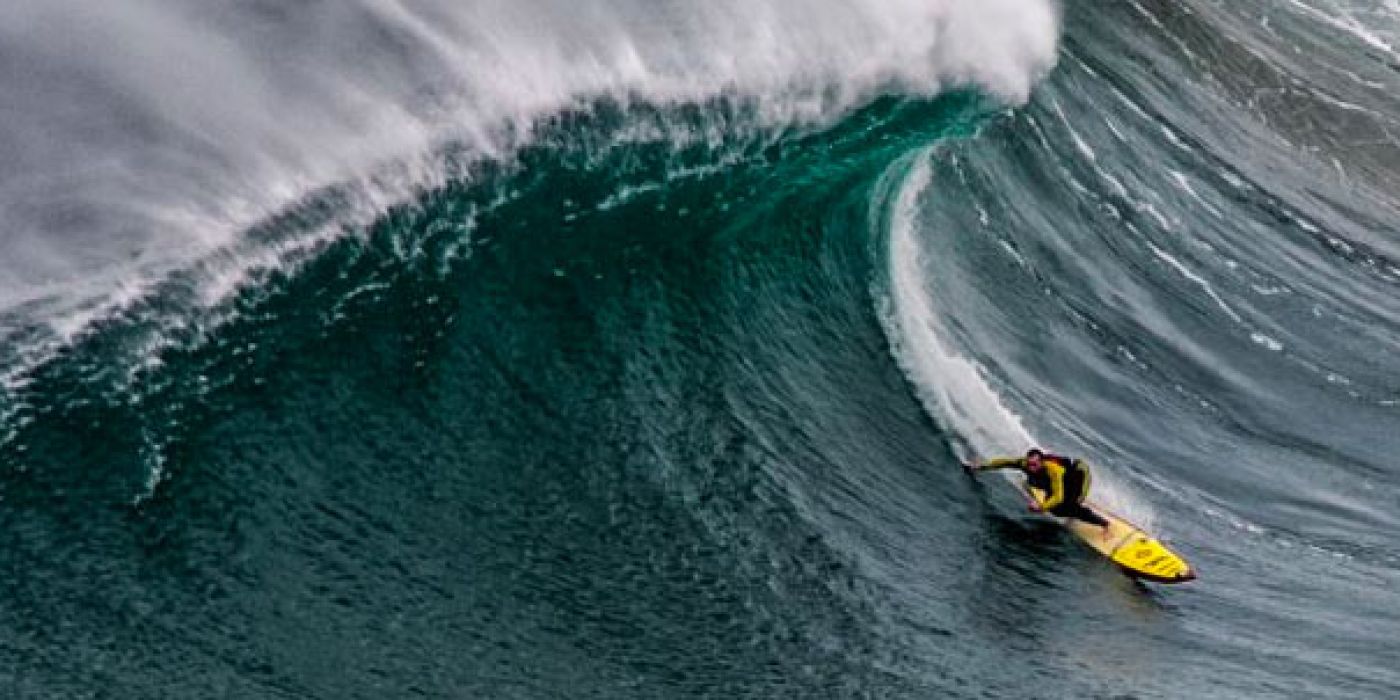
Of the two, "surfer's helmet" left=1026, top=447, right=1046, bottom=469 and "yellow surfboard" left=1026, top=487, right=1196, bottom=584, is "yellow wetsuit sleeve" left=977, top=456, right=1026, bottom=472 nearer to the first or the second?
"surfer's helmet" left=1026, top=447, right=1046, bottom=469

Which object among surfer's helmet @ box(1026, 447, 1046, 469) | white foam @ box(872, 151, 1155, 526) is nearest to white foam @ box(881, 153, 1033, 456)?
white foam @ box(872, 151, 1155, 526)

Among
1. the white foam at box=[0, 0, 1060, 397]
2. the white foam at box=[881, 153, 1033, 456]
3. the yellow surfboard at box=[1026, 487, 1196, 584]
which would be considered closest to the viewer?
the white foam at box=[0, 0, 1060, 397]

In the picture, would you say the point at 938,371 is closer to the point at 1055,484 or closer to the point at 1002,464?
the point at 1002,464

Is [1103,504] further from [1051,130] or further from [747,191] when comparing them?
[1051,130]

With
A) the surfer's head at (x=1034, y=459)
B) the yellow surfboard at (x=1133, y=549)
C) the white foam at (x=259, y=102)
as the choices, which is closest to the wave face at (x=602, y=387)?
the white foam at (x=259, y=102)

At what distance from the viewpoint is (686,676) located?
37.1ft

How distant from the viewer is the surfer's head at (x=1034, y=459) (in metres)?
15.9

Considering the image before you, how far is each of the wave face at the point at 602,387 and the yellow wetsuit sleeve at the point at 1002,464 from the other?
244 millimetres

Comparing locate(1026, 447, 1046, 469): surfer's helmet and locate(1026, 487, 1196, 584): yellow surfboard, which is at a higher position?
locate(1026, 447, 1046, 469): surfer's helmet

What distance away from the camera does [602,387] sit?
14.0m

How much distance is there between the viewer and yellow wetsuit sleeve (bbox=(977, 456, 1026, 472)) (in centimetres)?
1594

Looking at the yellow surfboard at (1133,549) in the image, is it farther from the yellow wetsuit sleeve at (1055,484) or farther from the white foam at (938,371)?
the white foam at (938,371)

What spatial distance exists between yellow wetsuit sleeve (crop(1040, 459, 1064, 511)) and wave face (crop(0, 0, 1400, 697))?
0.32m

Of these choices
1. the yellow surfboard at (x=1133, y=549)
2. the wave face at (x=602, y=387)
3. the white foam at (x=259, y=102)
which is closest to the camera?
the wave face at (x=602, y=387)
